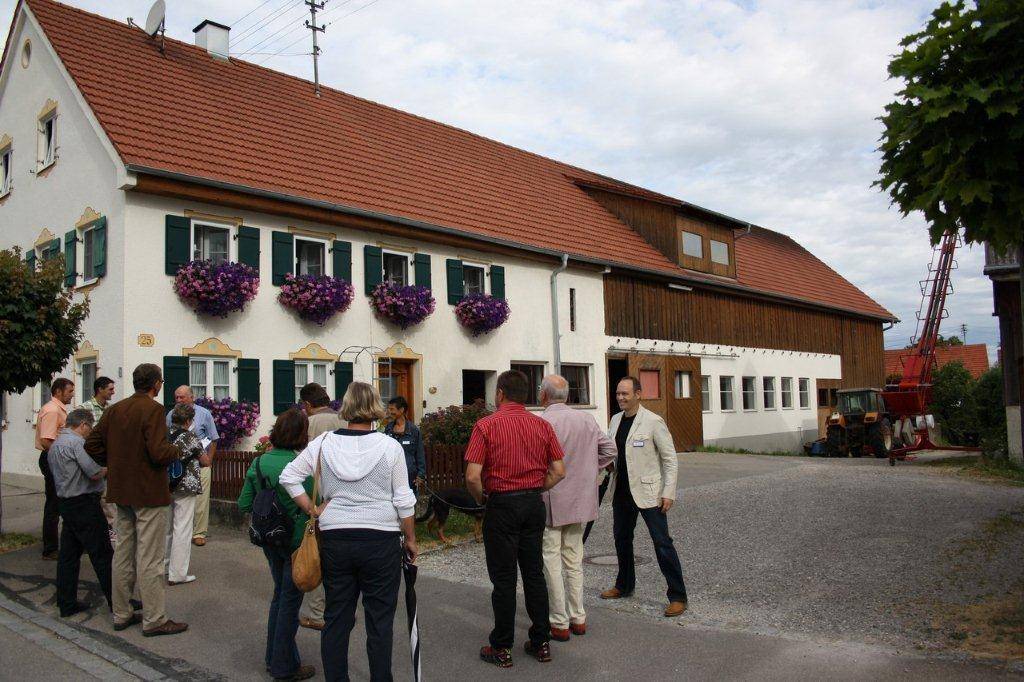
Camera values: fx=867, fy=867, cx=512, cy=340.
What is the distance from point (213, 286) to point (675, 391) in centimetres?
1410

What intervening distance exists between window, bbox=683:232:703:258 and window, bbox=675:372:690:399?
3623 millimetres

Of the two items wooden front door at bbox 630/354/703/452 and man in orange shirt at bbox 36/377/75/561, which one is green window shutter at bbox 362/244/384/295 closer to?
man in orange shirt at bbox 36/377/75/561

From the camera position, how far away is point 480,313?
58.7ft

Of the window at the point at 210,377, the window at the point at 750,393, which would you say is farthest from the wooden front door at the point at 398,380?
the window at the point at 750,393

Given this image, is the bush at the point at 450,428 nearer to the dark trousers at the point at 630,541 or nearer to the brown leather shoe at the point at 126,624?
the dark trousers at the point at 630,541

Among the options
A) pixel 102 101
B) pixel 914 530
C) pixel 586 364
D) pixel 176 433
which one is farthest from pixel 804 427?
pixel 176 433

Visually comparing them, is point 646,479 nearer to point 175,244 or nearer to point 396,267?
point 175,244

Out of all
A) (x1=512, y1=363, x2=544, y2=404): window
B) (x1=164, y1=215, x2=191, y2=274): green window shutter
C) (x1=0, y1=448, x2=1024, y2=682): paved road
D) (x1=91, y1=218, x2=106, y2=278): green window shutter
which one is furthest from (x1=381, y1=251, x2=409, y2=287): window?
(x1=0, y1=448, x2=1024, y2=682): paved road

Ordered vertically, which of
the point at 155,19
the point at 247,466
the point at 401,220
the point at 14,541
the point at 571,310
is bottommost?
the point at 14,541

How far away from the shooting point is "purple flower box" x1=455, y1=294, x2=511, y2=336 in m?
17.9

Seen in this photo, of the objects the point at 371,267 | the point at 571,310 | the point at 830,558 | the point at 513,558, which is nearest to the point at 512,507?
the point at 513,558

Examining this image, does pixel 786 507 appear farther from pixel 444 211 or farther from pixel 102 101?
pixel 102 101

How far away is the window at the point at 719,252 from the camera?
2688cm

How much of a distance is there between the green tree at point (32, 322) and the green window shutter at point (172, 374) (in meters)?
2.59
